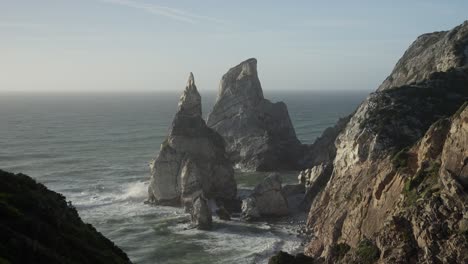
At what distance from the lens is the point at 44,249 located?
2030 cm

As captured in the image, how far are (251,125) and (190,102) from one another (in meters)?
27.3

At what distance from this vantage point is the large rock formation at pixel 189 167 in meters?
77.4

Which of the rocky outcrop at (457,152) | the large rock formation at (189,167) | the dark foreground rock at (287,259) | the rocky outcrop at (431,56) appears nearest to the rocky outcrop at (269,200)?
the large rock formation at (189,167)

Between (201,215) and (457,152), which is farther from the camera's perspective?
(201,215)

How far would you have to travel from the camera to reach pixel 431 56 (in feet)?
261

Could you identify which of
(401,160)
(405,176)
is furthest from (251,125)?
(405,176)

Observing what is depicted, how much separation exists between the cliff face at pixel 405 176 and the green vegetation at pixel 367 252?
105 millimetres

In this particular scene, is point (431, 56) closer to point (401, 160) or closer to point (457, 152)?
point (401, 160)

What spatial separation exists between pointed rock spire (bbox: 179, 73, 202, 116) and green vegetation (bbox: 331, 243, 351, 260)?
146 feet

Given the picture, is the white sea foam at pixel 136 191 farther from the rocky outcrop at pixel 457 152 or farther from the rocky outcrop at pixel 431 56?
the rocky outcrop at pixel 457 152

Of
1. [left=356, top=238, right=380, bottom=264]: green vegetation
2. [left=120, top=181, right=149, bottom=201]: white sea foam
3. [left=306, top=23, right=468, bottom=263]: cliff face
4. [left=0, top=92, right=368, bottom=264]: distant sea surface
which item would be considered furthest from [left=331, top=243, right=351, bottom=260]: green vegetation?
[left=120, top=181, right=149, bottom=201]: white sea foam

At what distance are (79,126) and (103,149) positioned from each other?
2236 inches

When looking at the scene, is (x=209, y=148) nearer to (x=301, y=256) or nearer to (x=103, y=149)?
(x=301, y=256)

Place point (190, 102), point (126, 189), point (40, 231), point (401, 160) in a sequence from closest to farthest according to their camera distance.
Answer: point (40, 231) < point (401, 160) < point (126, 189) < point (190, 102)
